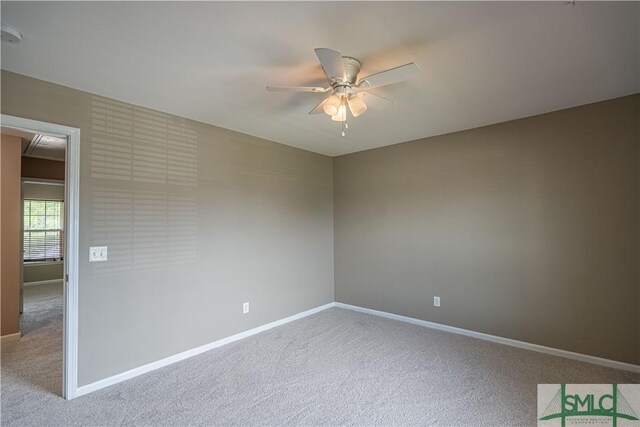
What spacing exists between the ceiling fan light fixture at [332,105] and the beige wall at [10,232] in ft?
12.8

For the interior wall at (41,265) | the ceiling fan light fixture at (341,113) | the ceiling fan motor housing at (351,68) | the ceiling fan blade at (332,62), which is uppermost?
the ceiling fan motor housing at (351,68)

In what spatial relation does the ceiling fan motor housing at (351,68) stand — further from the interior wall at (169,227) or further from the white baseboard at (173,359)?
the white baseboard at (173,359)

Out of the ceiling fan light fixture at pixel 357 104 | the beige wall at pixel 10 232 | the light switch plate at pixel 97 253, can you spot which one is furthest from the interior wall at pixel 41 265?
the ceiling fan light fixture at pixel 357 104

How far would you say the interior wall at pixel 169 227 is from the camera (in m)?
2.45

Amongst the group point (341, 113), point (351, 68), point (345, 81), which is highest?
point (351, 68)

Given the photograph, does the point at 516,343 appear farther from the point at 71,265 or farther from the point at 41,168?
the point at 41,168

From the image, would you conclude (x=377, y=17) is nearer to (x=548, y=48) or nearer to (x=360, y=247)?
(x=548, y=48)

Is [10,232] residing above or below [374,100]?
below

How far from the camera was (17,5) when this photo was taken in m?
1.49

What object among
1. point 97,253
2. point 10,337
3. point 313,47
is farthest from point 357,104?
point 10,337

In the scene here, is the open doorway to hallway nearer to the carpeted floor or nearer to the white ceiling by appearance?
the carpeted floor

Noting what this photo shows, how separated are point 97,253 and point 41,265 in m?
6.13

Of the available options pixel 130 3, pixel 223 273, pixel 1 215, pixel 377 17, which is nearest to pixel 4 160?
pixel 1 215

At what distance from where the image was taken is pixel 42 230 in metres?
6.98
